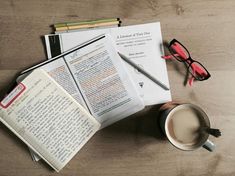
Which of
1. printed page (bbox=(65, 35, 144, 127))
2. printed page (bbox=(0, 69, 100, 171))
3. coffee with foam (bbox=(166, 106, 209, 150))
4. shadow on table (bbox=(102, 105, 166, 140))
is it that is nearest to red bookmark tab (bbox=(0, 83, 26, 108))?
printed page (bbox=(0, 69, 100, 171))

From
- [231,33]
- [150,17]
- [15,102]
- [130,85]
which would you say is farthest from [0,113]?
[231,33]

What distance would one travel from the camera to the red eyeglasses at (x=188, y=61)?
0.80 m

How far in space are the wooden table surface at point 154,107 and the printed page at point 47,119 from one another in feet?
0.10

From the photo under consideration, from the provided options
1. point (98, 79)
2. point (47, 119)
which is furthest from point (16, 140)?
point (98, 79)

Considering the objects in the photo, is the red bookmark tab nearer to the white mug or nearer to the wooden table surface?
the wooden table surface

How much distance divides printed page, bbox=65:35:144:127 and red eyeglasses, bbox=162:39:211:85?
0.12m

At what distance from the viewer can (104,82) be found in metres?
0.80

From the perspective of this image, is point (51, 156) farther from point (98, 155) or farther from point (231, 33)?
point (231, 33)

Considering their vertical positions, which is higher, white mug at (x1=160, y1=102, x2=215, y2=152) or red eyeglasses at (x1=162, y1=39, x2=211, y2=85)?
red eyeglasses at (x1=162, y1=39, x2=211, y2=85)

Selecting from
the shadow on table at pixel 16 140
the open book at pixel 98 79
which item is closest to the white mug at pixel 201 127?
the open book at pixel 98 79

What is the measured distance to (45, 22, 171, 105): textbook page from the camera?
31.7 inches

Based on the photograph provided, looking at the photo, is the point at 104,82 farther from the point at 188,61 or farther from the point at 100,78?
the point at 188,61

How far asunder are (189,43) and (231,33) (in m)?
0.10

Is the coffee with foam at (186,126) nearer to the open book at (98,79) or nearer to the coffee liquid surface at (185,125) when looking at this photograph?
the coffee liquid surface at (185,125)
